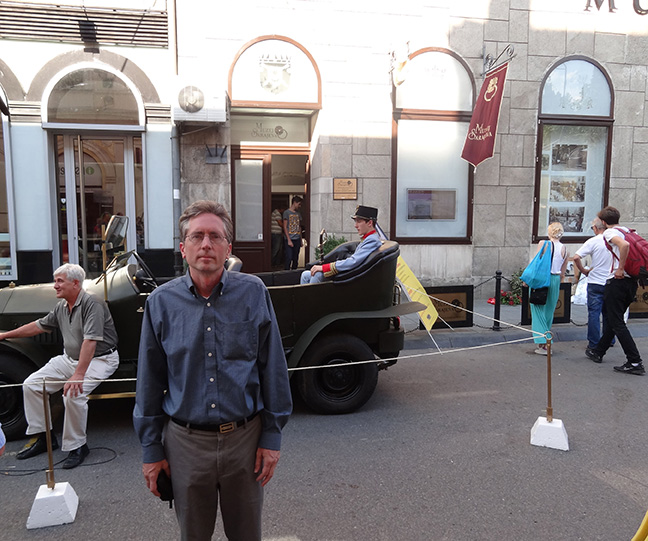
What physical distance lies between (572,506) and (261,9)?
9.43 meters

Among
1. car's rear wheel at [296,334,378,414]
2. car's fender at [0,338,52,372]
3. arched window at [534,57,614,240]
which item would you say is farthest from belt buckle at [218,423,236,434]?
arched window at [534,57,614,240]

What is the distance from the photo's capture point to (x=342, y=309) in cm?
505

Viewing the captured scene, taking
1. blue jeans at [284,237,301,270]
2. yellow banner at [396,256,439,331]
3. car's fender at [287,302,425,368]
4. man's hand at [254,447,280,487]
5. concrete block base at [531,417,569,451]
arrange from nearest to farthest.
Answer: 1. man's hand at [254,447,280,487]
2. concrete block base at [531,417,569,451]
3. car's fender at [287,302,425,368]
4. yellow banner at [396,256,439,331]
5. blue jeans at [284,237,301,270]

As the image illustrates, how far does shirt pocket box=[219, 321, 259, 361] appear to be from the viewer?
2.10 m

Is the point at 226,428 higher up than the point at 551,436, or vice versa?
the point at 226,428

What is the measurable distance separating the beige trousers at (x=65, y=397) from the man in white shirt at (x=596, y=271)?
5.84m

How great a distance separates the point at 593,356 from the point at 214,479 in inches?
247

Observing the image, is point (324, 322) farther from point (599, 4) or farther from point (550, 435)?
point (599, 4)

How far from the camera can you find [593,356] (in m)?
6.98

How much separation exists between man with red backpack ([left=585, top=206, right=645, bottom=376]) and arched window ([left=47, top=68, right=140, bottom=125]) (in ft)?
26.4

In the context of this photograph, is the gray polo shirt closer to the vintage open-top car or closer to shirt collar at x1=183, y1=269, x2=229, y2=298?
the vintage open-top car

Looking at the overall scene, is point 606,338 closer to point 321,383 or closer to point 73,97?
point 321,383

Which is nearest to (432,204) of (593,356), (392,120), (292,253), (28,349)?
(392,120)

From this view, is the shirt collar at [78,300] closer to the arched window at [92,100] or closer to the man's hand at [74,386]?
the man's hand at [74,386]
